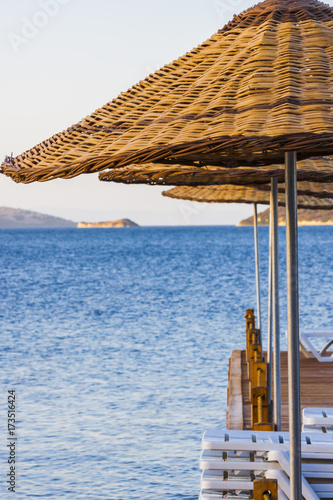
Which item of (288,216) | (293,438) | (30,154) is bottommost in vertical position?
(293,438)

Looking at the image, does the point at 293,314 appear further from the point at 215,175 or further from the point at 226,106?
the point at 215,175

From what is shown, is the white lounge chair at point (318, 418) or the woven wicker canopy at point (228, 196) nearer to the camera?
the white lounge chair at point (318, 418)

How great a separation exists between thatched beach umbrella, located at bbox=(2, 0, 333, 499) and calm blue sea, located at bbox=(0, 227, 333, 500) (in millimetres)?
5376

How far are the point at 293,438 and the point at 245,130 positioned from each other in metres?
1.19

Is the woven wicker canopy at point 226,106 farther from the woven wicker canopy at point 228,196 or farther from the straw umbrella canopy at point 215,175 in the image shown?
the woven wicker canopy at point 228,196

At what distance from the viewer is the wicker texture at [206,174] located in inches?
194

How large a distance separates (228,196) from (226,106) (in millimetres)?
6415

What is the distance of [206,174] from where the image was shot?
5.39 metres

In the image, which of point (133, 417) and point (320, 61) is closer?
point (320, 61)

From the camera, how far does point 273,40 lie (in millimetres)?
2598

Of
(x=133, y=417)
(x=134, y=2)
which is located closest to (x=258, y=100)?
(x=134, y=2)

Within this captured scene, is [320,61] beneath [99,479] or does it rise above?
above

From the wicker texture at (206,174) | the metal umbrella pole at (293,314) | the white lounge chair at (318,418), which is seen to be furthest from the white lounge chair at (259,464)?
the wicker texture at (206,174)

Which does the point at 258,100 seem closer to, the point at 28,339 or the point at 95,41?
the point at 95,41
